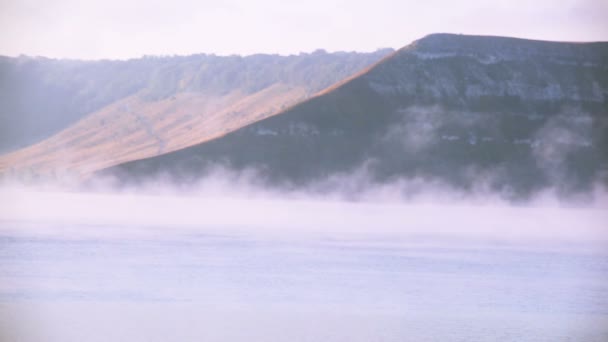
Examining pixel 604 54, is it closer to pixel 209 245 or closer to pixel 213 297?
pixel 209 245

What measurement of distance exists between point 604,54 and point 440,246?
2021 inches

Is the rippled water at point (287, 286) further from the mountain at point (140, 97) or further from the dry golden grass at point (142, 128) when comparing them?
the mountain at point (140, 97)

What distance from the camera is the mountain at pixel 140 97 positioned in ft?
313

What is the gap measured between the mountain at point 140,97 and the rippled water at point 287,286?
5252 cm

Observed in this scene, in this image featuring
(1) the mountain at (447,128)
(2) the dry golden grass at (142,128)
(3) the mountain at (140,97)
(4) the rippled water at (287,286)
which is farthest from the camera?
(3) the mountain at (140,97)

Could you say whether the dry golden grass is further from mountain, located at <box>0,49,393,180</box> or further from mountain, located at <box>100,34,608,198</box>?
mountain, located at <box>100,34,608,198</box>

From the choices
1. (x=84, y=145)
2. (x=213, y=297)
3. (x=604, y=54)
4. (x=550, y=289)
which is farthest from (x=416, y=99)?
(x=213, y=297)

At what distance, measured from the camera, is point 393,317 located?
72.6 feet

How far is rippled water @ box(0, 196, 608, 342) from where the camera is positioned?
20.4 metres

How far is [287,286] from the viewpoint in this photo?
2547 cm

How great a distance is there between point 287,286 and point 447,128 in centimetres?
4788

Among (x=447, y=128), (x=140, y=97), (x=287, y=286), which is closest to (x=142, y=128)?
(x=140, y=97)

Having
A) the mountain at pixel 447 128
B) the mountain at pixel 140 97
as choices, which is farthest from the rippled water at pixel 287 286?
the mountain at pixel 140 97

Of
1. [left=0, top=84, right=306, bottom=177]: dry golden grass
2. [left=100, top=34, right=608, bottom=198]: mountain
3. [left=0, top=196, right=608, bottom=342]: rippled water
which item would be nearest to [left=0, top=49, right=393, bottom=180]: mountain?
[left=0, top=84, right=306, bottom=177]: dry golden grass
